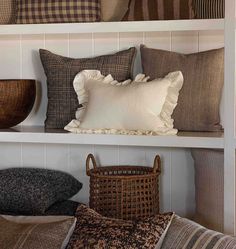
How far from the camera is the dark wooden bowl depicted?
7.36 ft

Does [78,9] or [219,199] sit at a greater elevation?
[78,9]

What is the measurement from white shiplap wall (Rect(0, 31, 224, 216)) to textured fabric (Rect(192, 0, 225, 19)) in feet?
0.40

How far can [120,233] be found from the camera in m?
1.83

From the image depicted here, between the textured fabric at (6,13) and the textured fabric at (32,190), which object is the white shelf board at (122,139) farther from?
the textured fabric at (6,13)

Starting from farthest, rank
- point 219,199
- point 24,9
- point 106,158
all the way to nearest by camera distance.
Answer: point 106,158 → point 24,9 → point 219,199

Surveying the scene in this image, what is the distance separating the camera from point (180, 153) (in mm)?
2363

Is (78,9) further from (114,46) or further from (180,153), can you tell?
(180,153)

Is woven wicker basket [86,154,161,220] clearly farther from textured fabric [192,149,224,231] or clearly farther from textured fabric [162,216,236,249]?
textured fabric [162,216,236,249]

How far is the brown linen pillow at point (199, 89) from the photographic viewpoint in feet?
7.04

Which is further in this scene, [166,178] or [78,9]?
[166,178]

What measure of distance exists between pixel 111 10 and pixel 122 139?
0.55 meters

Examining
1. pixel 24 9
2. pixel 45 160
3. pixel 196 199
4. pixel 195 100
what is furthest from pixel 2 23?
pixel 196 199

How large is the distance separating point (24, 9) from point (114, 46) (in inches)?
15.5

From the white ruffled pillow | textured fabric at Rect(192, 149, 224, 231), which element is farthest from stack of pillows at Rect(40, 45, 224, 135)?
textured fabric at Rect(192, 149, 224, 231)
